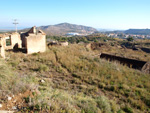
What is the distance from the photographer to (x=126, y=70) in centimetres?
781

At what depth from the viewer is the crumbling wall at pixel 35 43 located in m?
10.4

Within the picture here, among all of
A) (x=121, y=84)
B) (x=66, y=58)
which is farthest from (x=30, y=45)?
(x=121, y=84)

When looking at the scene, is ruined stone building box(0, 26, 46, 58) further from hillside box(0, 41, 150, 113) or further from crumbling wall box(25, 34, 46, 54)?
hillside box(0, 41, 150, 113)

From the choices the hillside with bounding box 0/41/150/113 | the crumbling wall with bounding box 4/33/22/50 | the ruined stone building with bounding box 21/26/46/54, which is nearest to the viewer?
the hillside with bounding box 0/41/150/113

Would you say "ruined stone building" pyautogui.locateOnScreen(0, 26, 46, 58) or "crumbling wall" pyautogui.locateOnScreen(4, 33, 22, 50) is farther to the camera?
"crumbling wall" pyautogui.locateOnScreen(4, 33, 22, 50)

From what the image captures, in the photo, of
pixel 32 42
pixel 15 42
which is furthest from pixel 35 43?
pixel 15 42

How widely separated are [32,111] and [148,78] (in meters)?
7.07

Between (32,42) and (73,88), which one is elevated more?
(32,42)

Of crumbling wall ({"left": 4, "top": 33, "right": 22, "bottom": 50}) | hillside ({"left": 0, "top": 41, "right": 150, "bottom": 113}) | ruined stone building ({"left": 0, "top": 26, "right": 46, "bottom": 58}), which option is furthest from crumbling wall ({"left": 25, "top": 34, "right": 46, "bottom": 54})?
crumbling wall ({"left": 4, "top": 33, "right": 22, "bottom": 50})

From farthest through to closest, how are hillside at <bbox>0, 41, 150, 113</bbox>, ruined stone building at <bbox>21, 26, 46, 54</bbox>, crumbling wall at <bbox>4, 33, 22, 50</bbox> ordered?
crumbling wall at <bbox>4, 33, 22, 50</bbox> → ruined stone building at <bbox>21, 26, 46, 54</bbox> → hillside at <bbox>0, 41, 150, 113</bbox>

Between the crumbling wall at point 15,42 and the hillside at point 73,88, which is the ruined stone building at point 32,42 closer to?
the crumbling wall at point 15,42

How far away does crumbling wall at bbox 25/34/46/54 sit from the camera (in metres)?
10.4

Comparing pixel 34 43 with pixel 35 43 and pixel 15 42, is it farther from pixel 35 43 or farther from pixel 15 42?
pixel 15 42

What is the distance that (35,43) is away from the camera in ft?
35.8
